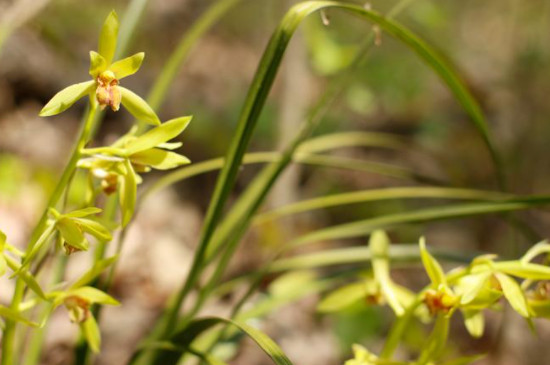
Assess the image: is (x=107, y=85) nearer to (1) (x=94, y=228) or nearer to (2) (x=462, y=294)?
(1) (x=94, y=228)

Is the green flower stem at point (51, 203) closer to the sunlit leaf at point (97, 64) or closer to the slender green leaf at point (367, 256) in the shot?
the sunlit leaf at point (97, 64)

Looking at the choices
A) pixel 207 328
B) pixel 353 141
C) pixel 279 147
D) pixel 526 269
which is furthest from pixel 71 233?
pixel 279 147

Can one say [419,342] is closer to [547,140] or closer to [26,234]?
[26,234]

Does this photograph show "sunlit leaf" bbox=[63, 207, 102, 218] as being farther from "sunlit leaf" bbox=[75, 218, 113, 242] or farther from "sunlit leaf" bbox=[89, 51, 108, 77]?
"sunlit leaf" bbox=[89, 51, 108, 77]

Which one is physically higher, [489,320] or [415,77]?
Answer: [415,77]

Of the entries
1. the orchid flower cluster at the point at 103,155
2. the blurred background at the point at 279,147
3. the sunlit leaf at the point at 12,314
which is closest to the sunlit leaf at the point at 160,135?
the orchid flower cluster at the point at 103,155

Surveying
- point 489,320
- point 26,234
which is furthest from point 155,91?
point 489,320
